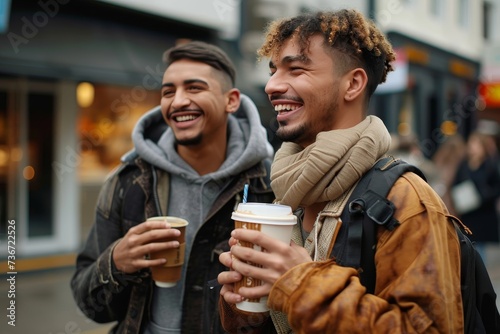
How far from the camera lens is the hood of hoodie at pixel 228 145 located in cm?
245

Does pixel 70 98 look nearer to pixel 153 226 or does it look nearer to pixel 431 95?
pixel 153 226

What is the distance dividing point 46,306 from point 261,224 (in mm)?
5998

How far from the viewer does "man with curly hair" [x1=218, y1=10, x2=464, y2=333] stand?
1326 mm

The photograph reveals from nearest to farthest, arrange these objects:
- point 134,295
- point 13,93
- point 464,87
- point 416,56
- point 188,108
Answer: point 134,295
point 188,108
point 13,93
point 416,56
point 464,87

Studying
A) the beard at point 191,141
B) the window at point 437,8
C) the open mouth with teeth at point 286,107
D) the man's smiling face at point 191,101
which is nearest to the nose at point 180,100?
the man's smiling face at point 191,101

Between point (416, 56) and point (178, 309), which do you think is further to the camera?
point (416, 56)

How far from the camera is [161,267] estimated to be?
6.70ft

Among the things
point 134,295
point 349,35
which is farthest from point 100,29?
point 349,35

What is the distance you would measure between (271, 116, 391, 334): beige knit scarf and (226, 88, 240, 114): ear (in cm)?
109

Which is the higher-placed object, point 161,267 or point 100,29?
point 100,29

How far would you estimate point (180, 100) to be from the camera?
2428 mm

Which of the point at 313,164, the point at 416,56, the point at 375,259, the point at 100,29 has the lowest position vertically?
the point at 375,259

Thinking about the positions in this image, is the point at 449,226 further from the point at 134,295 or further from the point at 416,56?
the point at 416,56

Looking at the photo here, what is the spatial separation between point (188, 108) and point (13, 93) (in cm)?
680
